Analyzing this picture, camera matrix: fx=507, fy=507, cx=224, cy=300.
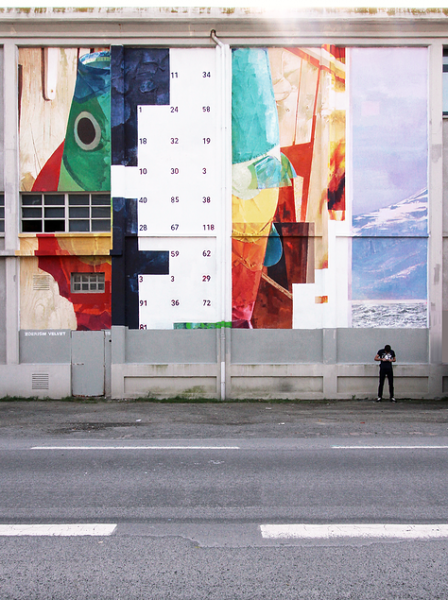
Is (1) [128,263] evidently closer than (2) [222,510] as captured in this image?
No

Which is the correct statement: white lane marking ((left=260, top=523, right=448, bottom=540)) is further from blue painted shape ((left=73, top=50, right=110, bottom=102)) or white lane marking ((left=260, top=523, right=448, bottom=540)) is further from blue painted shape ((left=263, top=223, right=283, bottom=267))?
blue painted shape ((left=73, top=50, right=110, bottom=102))

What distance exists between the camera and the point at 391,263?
13.7 meters

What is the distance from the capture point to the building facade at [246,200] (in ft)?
44.5

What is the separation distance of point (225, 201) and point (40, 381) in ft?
22.8

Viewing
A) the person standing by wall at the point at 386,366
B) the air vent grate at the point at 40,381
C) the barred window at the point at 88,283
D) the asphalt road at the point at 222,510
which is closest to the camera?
the asphalt road at the point at 222,510

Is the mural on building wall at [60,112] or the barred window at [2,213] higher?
the mural on building wall at [60,112]

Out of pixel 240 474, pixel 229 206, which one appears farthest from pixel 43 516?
pixel 229 206

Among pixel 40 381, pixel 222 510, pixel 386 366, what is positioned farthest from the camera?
pixel 40 381

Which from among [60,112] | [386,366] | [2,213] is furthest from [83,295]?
[386,366]

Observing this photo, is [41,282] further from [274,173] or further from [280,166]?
[280,166]

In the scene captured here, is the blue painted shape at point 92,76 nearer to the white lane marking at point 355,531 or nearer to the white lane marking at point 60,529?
the white lane marking at point 60,529

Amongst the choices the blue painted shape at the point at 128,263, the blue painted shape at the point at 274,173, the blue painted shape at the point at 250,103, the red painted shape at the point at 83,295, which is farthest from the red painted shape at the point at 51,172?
the blue painted shape at the point at 274,173

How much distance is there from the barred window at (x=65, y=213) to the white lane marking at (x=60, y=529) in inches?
397

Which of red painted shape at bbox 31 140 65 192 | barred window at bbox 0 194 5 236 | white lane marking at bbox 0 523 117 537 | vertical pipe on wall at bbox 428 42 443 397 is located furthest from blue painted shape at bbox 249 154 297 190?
white lane marking at bbox 0 523 117 537
